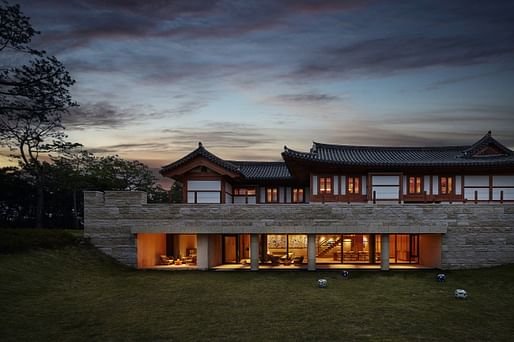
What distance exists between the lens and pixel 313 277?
20.6 metres

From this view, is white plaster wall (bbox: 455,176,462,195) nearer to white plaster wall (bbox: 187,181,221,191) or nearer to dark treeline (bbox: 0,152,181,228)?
white plaster wall (bbox: 187,181,221,191)

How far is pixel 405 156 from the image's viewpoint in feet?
91.6

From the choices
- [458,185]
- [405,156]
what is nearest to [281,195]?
[405,156]

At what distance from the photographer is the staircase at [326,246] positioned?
25.7 metres

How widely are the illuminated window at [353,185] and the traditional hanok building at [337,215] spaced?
9 centimetres

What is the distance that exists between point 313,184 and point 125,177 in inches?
1130

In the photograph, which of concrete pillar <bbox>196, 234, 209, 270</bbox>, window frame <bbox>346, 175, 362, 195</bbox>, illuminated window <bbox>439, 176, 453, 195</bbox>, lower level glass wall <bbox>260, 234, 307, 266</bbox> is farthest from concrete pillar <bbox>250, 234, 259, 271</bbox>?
illuminated window <bbox>439, 176, 453, 195</bbox>

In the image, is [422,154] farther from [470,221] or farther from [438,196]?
[470,221]

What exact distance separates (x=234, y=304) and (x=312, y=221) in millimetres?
8288

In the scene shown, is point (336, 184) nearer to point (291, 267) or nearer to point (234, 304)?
point (291, 267)

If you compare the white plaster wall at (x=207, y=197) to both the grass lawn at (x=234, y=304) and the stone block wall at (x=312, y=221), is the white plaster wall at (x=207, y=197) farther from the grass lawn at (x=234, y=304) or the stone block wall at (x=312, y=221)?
the grass lawn at (x=234, y=304)

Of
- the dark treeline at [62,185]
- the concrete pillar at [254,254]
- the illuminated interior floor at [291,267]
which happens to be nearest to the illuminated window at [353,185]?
the illuminated interior floor at [291,267]

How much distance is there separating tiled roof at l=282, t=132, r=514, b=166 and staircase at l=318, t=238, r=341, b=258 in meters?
5.05

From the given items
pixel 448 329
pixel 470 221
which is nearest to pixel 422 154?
pixel 470 221
